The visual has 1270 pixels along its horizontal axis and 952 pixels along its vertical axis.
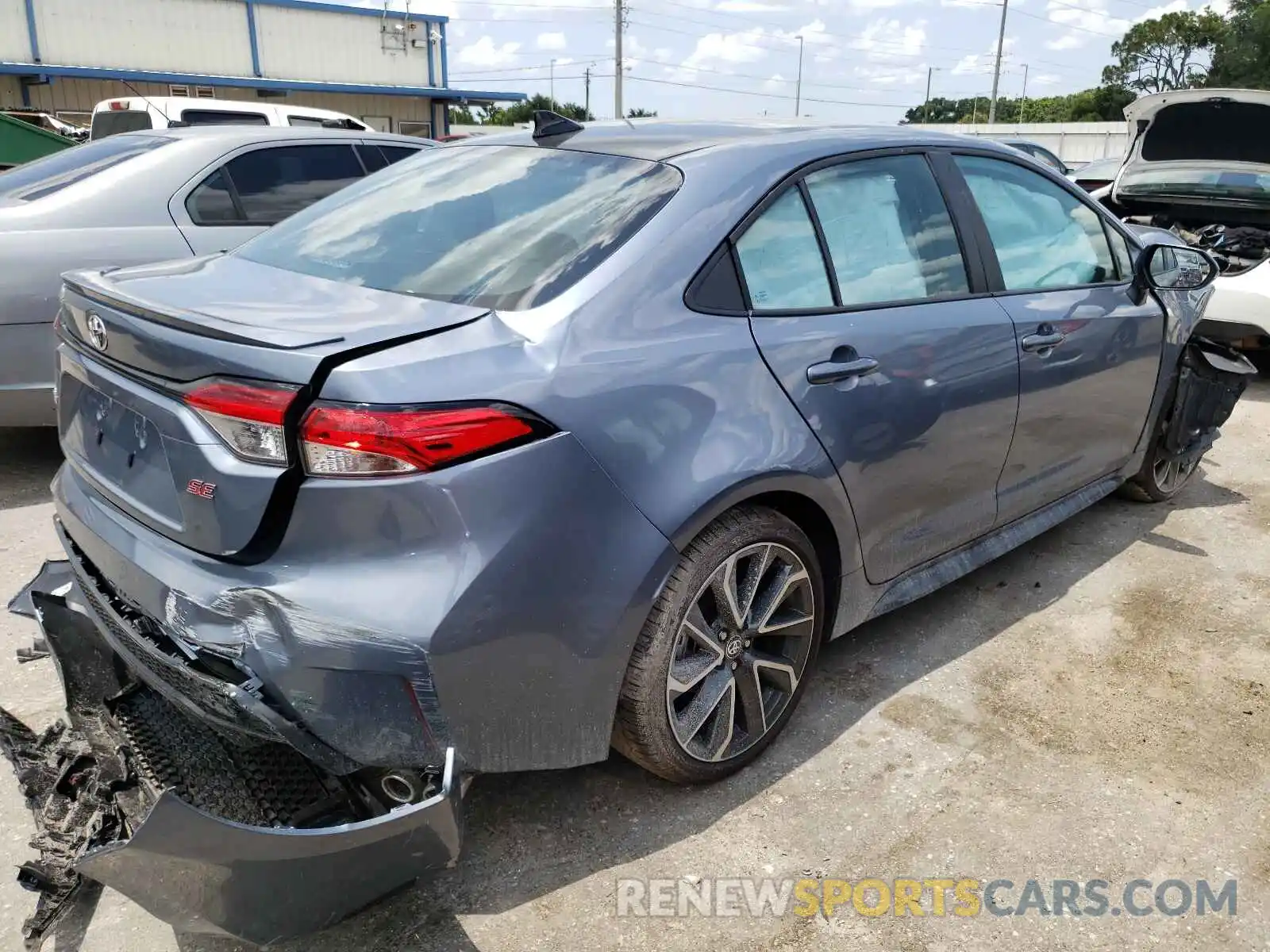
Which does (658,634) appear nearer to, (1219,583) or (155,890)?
(155,890)

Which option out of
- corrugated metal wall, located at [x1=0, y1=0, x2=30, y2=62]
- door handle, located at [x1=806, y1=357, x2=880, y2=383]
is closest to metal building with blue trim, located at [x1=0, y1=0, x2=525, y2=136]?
corrugated metal wall, located at [x1=0, y1=0, x2=30, y2=62]

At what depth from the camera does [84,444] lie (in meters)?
2.42

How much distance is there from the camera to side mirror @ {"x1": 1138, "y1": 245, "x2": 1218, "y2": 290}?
3893 mm

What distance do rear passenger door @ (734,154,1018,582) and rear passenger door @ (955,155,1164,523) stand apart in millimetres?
142

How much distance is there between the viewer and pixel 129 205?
15.1ft

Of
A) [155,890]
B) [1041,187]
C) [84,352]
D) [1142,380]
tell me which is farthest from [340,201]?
[1142,380]

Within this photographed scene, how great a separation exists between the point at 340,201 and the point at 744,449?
4.99 feet

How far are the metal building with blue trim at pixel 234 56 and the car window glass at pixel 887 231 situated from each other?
73.5 feet

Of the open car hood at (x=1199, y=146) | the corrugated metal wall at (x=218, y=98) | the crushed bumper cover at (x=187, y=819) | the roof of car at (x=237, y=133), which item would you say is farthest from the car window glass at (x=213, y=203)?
the corrugated metal wall at (x=218, y=98)

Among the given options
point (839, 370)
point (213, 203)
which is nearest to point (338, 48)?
A: point (213, 203)

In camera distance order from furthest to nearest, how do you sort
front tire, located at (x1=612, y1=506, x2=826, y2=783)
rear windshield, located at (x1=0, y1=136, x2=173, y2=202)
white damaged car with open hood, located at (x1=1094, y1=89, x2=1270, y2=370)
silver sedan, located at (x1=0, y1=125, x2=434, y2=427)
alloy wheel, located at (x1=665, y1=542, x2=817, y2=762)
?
white damaged car with open hood, located at (x1=1094, y1=89, x2=1270, y2=370), rear windshield, located at (x1=0, y1=136, x2=173, y2=202), silver sedan, located at (x1=0, y1=125, x2=434, y2=427), alloy wheel, located at (x1=665, y1=542, x2=817, y2=762), front tire, located at (x1=612, y1=506, x2=826, y2=783)

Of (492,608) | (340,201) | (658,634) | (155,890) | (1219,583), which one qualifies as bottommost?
(1219,583)

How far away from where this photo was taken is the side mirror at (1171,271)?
3893 mm

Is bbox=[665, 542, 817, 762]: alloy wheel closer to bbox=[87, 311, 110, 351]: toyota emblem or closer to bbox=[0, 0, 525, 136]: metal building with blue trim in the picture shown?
bbox=[87, 311, 110, 351]: toyota emblem
